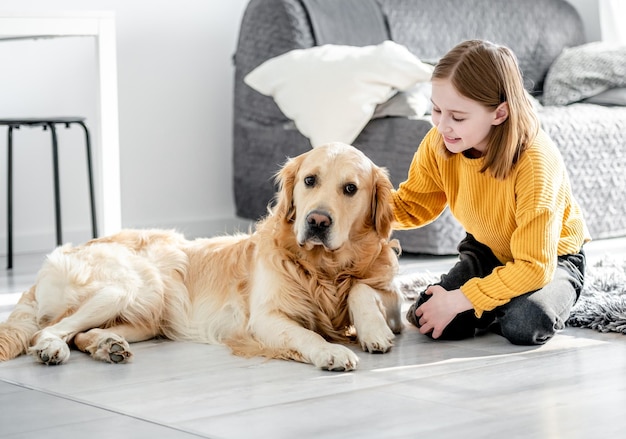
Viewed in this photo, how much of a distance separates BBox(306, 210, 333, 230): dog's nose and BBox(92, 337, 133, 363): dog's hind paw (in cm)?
51

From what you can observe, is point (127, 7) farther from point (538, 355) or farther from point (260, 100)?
point (538, 355)

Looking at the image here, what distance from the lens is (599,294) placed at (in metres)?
2.77

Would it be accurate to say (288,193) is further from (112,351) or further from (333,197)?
(112,351)

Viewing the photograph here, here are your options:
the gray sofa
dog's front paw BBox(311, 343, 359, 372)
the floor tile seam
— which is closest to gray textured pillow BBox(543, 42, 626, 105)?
the gray sofa

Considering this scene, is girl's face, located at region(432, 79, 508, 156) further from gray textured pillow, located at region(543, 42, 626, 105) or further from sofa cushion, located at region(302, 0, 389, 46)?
gray textured pillow, located at region(543, 42, 626, 105)

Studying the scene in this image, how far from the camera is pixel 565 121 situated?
396 centimetres

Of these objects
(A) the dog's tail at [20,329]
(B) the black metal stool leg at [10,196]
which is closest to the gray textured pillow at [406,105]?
(B) the black metal stool leg at [10,196]

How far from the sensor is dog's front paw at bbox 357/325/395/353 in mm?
2264

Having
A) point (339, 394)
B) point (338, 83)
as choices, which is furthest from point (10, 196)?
point (339, 394)

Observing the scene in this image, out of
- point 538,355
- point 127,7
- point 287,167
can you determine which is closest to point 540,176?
point 538,355

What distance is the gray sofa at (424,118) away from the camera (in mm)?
3779

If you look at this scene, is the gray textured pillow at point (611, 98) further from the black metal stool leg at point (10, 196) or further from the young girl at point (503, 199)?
the black metal stool leg at point (10, 196)

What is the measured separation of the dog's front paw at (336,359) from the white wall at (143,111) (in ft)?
7.84

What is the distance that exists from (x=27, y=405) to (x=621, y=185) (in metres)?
2.94
